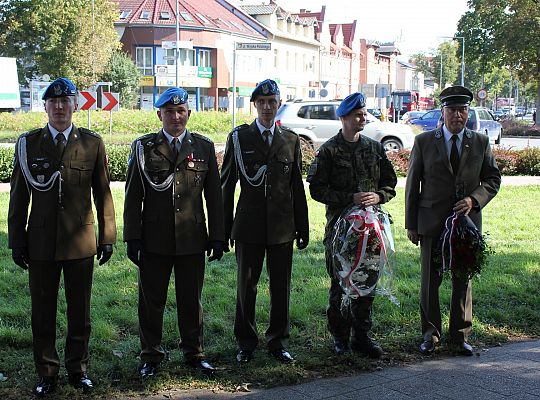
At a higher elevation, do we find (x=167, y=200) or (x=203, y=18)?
(x=203, y=18)

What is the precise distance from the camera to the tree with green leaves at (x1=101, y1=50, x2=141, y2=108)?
56.1m

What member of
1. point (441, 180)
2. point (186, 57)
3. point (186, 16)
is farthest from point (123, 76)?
point (441, 180)

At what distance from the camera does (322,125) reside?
20812 mm

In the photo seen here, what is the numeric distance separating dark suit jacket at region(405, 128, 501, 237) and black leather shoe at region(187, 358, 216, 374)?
2042mm

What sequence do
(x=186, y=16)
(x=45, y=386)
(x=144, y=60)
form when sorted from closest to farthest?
(x=45, y=386)
(x=186, y=16)
(x=144, y=60)

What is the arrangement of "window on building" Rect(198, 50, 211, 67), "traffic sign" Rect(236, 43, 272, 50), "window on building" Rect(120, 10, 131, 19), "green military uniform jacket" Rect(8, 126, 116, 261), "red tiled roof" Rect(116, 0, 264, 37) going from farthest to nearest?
1. "window on building" Rect(198, 50, 211, 67)
2. "window on building" Rect(120, 10, 131, 19)
3. "red tiled roof" Rect(116, 0, 264, 37)
4. "traffic sign" Rect(236, 43, 272, 50)
5. "green military uniform jacket" Rect(8, 126, 116, 261)

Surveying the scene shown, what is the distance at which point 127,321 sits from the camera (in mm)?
6590

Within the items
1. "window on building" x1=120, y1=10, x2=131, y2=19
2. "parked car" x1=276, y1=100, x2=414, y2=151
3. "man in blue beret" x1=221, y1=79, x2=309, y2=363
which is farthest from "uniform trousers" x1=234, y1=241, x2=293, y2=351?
"window on building" x1=120, y1=10, x2=131, y2=19

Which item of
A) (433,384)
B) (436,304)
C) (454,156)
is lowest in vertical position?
(433,384)

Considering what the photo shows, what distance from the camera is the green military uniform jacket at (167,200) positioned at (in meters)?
5.24

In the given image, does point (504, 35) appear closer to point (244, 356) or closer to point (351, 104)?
point (351, 104)

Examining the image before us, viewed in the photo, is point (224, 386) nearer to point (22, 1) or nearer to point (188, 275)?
point (188, 275)

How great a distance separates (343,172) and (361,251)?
0.62 meters

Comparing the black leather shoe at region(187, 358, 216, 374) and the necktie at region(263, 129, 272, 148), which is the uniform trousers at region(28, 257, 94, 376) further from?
the necktie at region(263, 129, 272, 148)
